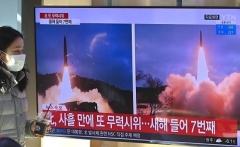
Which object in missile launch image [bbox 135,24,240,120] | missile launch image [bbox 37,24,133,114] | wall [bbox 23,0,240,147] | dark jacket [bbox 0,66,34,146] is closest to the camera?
dark jacket [bbox 0,66,34,146]

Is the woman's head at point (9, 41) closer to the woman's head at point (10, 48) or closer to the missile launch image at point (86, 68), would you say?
the woman's head at point (10, 48)

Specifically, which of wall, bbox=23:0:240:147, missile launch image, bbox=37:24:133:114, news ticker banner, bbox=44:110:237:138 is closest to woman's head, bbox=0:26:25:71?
missile launch image, bbox=37:24:133:114

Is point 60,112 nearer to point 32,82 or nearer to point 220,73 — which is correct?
point 32,82

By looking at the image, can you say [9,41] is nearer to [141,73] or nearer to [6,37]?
[6,37]

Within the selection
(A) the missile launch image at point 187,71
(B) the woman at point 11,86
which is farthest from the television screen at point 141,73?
(B) the woman at point 11,86

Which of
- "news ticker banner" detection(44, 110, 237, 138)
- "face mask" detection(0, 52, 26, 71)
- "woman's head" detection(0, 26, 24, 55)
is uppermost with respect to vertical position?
"woman's head" detection(0, 26, 24, 55)

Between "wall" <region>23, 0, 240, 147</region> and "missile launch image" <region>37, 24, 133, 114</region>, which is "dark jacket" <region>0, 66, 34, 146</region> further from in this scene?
"wall" <region>23, 0, 240, 147</region>
